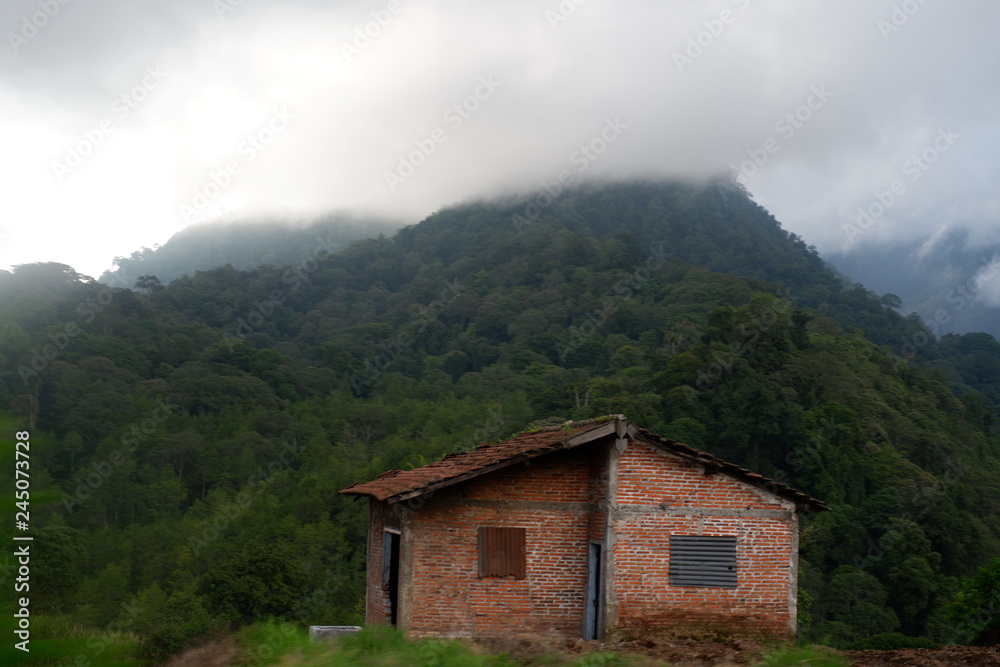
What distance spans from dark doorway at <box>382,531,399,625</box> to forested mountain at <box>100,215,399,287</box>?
12277 centimetres

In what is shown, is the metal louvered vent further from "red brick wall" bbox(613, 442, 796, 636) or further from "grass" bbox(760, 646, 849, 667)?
"grass" bbox(760, 646, 849, 667)

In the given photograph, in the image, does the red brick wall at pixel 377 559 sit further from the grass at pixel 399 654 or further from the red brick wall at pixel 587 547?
the grass at pixel 399 654

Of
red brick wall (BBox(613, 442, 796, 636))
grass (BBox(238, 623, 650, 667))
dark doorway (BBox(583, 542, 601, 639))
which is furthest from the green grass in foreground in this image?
dark doorway (BBox(583, 542, 601, 639))

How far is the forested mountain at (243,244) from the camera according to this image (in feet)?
453

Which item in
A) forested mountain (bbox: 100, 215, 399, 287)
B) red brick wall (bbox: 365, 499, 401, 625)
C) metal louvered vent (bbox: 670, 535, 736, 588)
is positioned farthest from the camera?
forested mountain (bbox: 100, 215, 399, 287)

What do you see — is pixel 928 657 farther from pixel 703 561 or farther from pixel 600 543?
pixel 600 543

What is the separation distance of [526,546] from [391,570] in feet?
8.28

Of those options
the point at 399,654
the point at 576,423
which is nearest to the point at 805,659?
the point at 399,654

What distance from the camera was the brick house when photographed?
12.6 m

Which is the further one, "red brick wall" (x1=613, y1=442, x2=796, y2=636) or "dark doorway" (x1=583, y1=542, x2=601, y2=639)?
"dark doorway" (x1=583, y1=542, x2=601, y2=639)

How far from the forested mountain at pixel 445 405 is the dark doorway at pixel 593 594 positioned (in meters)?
7.60

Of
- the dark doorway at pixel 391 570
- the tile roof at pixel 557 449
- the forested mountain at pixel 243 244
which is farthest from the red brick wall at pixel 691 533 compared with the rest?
the forested mountain at pixel 243 244

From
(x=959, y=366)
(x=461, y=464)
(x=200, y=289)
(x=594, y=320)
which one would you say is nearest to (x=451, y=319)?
(x=594, y=320)

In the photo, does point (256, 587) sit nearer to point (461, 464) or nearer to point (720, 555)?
point (461, 464)
